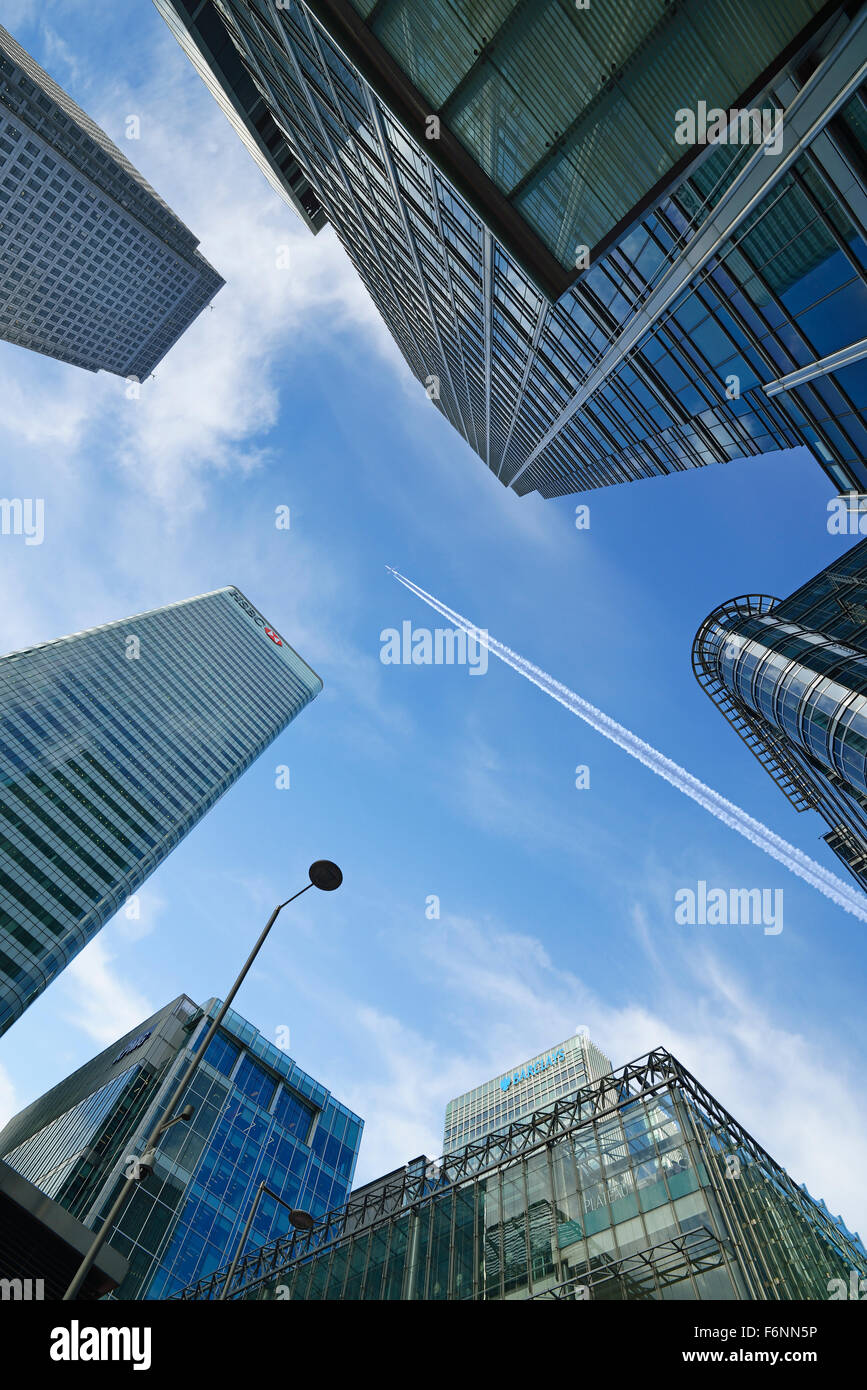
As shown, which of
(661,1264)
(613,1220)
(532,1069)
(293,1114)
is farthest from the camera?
(532,1069)

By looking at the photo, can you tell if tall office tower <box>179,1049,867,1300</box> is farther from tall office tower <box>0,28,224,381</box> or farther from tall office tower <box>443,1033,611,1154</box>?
tall office tower <box>0,28,224,381</box>

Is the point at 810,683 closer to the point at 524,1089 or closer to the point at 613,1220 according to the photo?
the point at 613,1220

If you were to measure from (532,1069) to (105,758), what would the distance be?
113 meters

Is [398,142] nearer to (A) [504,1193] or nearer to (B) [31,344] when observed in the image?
(A) [504,1193]

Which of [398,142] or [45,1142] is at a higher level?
[45,1142]

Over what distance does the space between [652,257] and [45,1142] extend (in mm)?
91862

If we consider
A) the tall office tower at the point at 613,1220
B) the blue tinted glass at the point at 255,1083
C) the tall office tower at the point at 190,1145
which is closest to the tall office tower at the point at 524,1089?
the tall office tower at the point at 190,1145

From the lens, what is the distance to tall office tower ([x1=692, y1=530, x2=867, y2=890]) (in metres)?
38.8

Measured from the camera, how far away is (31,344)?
140m

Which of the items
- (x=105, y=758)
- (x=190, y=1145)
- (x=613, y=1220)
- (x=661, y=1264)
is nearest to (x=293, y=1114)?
(x=190, y=1145)

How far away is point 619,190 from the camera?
45.2ft

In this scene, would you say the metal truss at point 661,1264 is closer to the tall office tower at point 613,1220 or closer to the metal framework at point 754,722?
the tall office tower at point 613,1220

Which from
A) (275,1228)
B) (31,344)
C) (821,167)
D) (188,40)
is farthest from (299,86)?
(31,344)

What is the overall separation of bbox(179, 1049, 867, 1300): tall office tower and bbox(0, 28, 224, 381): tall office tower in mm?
154102
